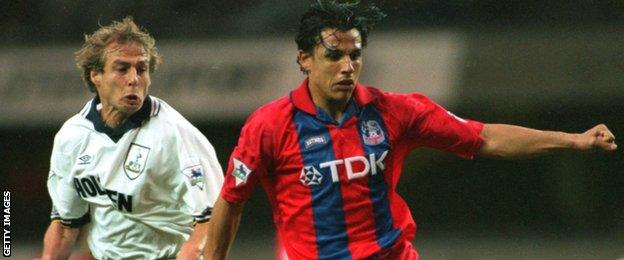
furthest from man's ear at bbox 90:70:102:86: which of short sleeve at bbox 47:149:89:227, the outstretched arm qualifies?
the outstretched arm

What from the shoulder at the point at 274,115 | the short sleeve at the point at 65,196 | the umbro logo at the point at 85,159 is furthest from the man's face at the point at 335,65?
the short sleeve at the point at 65,196

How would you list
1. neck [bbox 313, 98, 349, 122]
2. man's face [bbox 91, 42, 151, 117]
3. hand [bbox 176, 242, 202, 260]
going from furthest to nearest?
1. man's face [bbox 91, 42, 151, 117]
2. hand [bbox 176, 242, 202, 260]
3. neck [bbox 313, 98, 349, 122]

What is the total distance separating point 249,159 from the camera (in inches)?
141

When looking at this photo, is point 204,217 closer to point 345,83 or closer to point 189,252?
point 189,252

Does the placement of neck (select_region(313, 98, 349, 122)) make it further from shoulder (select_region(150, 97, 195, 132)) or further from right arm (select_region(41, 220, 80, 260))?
right arm (select_region(41, 220, 80, 260))

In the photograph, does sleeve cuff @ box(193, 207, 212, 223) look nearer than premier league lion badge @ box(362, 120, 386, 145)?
No

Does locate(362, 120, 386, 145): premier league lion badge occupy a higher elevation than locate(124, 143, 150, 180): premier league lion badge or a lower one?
higher

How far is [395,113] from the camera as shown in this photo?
3.64 metres

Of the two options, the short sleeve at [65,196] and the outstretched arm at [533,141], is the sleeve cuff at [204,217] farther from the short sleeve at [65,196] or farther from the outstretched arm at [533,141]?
the outstretched arm at [533,141]

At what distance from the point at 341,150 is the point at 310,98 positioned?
0.21m

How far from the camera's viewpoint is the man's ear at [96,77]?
14.5 ft

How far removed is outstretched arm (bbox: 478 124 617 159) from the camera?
346cm

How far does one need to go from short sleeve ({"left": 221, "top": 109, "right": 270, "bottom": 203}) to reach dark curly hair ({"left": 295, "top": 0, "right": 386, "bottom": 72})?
312 millimetres

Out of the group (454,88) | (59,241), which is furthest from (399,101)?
(454,88)
